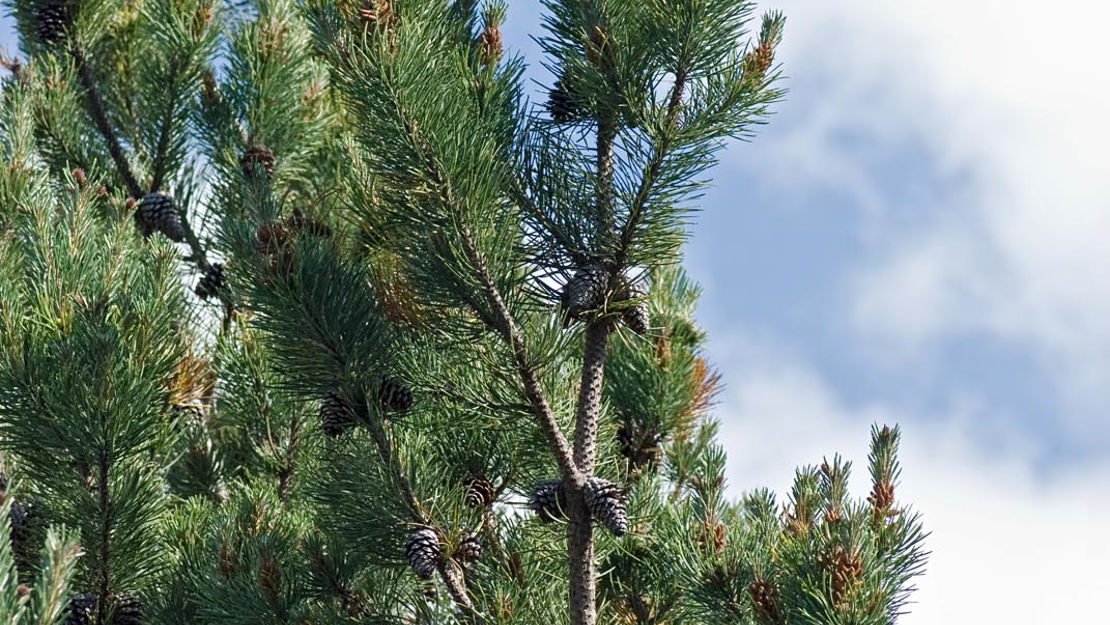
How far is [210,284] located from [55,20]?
1104 mm

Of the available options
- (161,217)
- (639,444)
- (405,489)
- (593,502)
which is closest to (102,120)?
(161,217)

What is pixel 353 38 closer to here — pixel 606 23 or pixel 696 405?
pixel 606 23

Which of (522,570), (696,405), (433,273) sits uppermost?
(696,405)

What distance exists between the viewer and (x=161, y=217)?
171 inches

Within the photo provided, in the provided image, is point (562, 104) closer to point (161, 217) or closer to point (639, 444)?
point (639, 444)

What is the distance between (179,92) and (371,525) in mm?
2299

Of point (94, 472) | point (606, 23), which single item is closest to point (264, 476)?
point (94, 472)

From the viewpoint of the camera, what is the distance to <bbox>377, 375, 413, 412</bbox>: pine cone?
2.62 metres

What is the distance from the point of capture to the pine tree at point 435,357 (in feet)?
8.14

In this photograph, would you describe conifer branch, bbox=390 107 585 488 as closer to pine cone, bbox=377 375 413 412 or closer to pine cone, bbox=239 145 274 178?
pine cone, bbox=377 375 413 412

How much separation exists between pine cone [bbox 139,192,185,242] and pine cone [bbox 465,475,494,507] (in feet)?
5.99

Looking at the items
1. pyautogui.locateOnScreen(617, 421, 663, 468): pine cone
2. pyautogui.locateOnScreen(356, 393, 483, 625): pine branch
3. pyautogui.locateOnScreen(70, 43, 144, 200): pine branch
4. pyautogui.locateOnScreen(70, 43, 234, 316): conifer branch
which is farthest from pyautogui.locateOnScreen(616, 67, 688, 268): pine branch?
pyautogui.locateOnScreen(70, 43, 144, 200): pine branch

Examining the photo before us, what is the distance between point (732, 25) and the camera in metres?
2.60

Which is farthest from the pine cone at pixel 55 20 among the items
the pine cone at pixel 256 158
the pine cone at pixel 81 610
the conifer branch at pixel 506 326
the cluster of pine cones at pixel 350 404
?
the conifer branch at pixel 506 326
